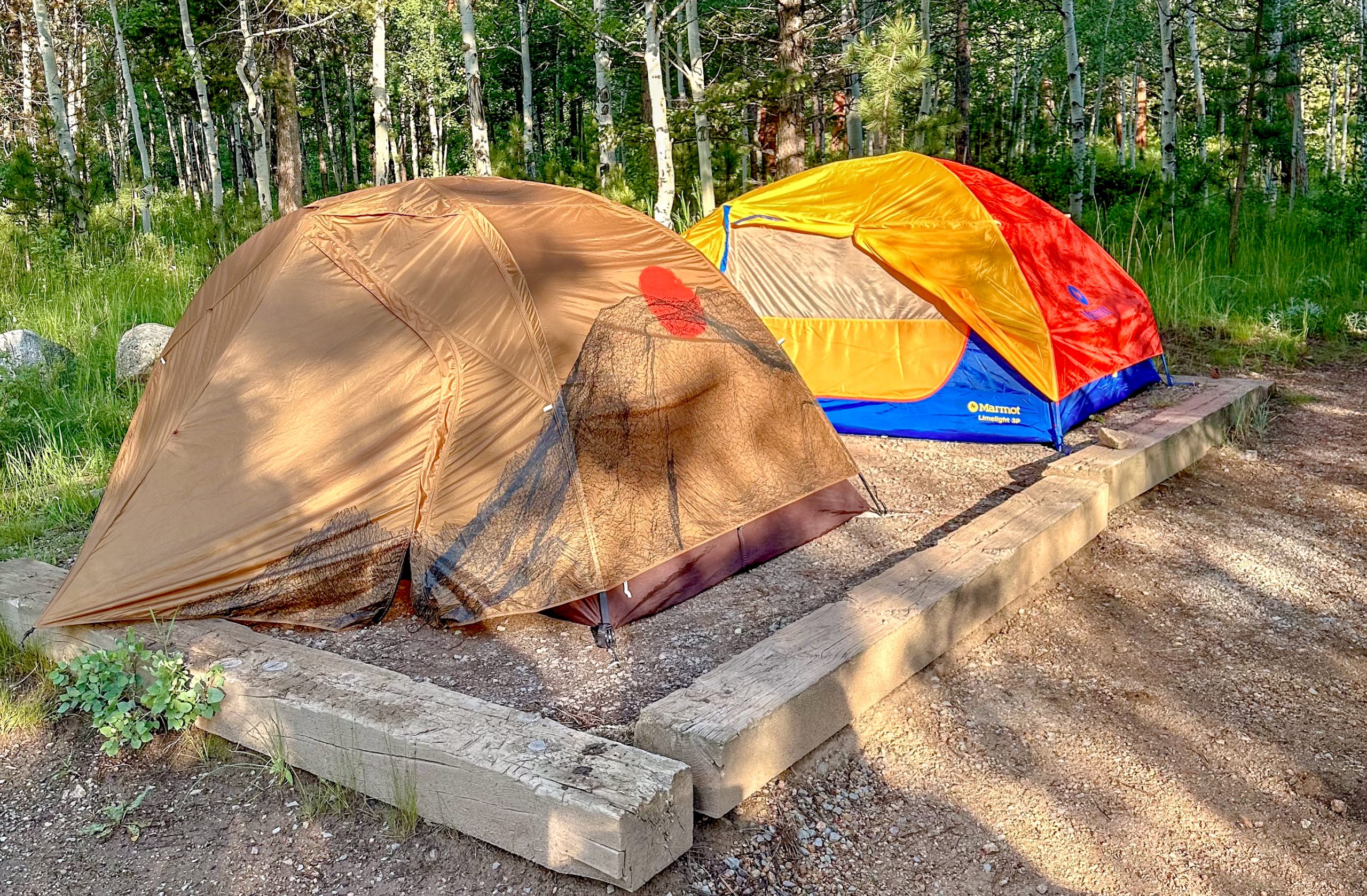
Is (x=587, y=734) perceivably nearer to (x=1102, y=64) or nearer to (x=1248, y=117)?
(x=1248, y=117)

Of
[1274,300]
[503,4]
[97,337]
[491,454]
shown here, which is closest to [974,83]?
[503,4]

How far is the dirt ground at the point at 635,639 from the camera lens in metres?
3.19

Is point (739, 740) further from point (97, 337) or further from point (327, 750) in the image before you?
point (97, 337)

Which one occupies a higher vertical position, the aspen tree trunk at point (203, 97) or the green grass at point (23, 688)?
the aspen tree trunk at point (203, 97)

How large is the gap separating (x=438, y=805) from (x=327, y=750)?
16.1 inches

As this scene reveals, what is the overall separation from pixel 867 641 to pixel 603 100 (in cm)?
1287

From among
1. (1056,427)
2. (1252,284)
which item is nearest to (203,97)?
(1252,284)

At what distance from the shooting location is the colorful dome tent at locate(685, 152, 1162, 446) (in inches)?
223

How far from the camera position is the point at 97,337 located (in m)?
7.51

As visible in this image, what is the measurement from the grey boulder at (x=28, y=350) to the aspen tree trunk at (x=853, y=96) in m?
10.5

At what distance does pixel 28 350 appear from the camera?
687 centimetres

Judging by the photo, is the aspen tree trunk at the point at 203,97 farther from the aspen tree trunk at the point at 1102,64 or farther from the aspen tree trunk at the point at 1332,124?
the aspen tree trunk at the point at 1332,124

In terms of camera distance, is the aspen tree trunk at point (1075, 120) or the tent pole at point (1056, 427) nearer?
the tent pole at point (1056, 427)

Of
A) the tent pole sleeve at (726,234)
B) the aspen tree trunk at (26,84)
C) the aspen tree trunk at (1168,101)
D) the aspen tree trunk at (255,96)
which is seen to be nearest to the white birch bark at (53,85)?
the aspen tree trunk at (255,96)
